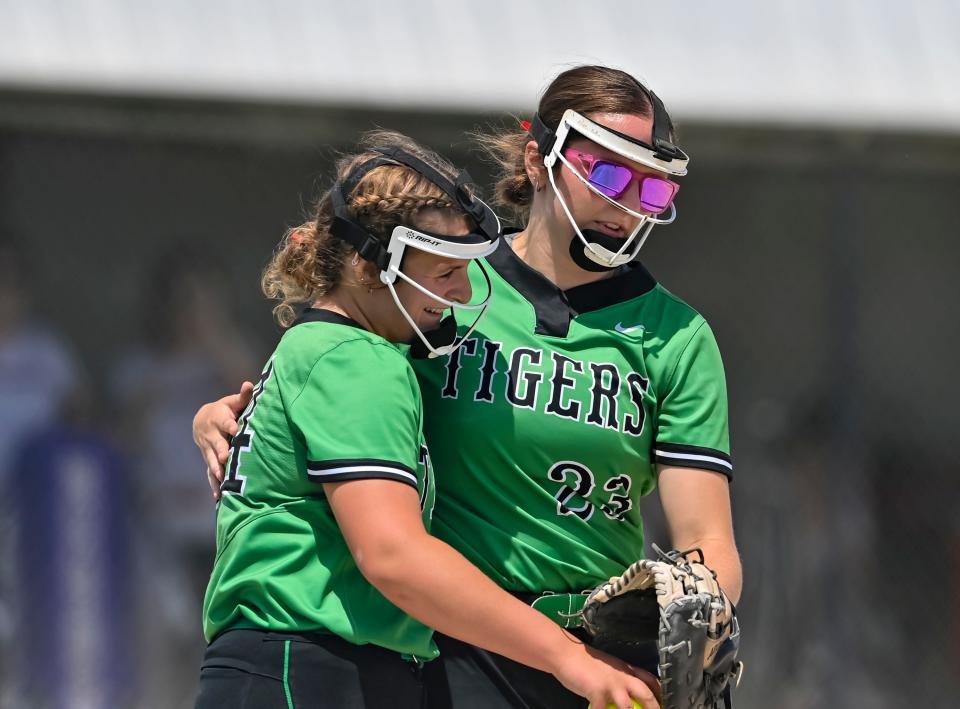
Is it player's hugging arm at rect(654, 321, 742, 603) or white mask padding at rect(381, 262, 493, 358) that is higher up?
white mask padding at rect(381, 262, 493, 358)

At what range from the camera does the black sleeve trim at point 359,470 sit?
6.70 ft

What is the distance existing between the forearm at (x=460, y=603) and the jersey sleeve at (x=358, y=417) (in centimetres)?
14

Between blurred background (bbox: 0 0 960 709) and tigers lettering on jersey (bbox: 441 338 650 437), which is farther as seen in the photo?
blurred background (bbox: 0 0 960 709)

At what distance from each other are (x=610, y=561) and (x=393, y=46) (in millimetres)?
3815

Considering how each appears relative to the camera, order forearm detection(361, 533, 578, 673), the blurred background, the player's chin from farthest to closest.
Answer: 1. the blurred background
2. the player's chin
3. forearm detection(361, 533, 578, 673)

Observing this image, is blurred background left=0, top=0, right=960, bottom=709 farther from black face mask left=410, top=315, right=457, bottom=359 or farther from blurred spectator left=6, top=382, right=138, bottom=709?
black face mask left=410, top=315, right=457, bottom=359

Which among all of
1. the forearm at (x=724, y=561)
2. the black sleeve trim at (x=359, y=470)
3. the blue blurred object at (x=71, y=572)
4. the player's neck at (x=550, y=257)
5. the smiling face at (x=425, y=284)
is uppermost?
the smiling face at (x=425, y=284)

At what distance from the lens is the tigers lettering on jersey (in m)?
2.44

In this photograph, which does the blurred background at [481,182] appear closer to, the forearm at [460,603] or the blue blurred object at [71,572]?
the blue blurred object at [71,572]

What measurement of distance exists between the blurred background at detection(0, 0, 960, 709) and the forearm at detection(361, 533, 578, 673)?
3.57 m

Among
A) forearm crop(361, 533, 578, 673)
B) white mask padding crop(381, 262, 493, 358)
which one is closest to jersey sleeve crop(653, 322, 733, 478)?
→ white mask padding crop(381, 262, 493, 358)

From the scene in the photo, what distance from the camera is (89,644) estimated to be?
17.4 feet

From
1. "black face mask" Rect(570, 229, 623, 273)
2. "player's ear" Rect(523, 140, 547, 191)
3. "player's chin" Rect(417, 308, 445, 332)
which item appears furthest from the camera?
"player's ear" Rect(523, 140, 547, 191)

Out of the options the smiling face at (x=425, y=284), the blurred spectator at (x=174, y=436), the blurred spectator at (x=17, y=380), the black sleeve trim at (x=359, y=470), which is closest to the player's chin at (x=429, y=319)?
the smiling face at (x=425, y=284)
